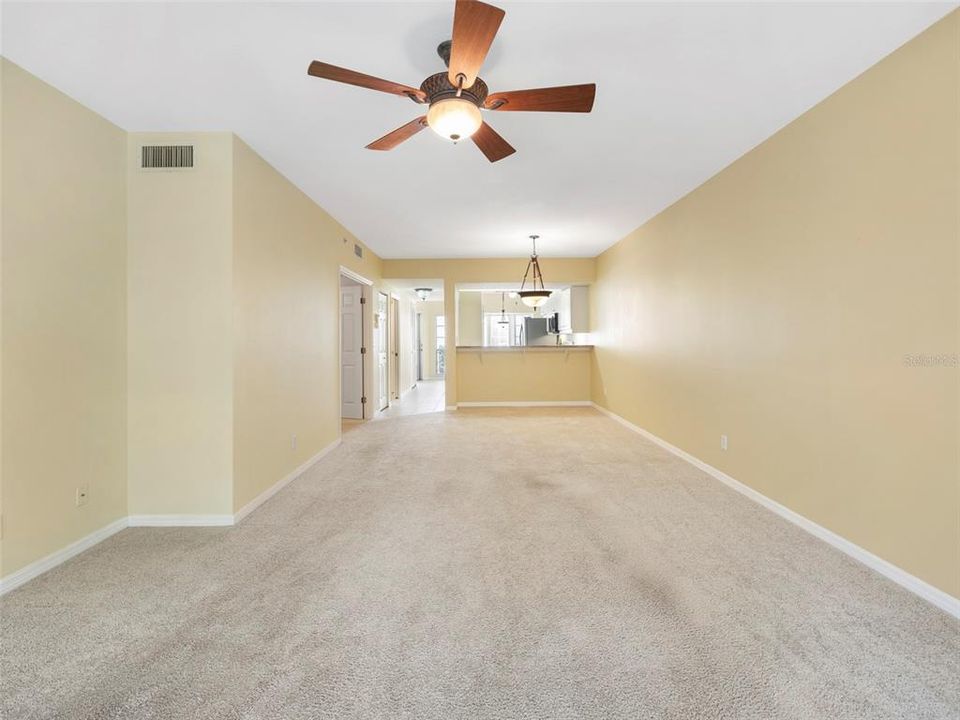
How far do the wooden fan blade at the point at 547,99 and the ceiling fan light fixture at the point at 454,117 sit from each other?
97 mm

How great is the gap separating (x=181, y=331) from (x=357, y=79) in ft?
6.54

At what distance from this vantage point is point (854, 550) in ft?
7.54

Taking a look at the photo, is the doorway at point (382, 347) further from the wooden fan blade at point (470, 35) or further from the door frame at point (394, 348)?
the wooden fan blade at point (470, 35)

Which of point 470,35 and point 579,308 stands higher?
point 470,35

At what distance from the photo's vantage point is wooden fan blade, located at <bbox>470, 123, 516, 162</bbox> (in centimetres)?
223

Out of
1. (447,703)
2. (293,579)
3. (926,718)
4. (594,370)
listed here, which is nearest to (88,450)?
(293,579)

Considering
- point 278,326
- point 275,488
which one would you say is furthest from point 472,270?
point 275,488

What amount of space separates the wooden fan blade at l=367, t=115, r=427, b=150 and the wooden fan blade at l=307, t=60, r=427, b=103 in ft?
0.61

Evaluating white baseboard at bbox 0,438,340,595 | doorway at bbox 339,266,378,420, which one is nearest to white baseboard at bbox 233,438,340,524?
white baseboard at bbox 0,438,340,595

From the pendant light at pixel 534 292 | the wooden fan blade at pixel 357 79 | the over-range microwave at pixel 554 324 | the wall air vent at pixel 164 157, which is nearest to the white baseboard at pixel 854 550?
the wooden fan blade at pixel 357 79

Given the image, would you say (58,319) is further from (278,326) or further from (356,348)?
(356,348)

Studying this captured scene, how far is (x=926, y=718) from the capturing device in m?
1.33

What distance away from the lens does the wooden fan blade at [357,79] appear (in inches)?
65.9

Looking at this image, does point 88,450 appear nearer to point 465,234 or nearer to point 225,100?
point 225,100
